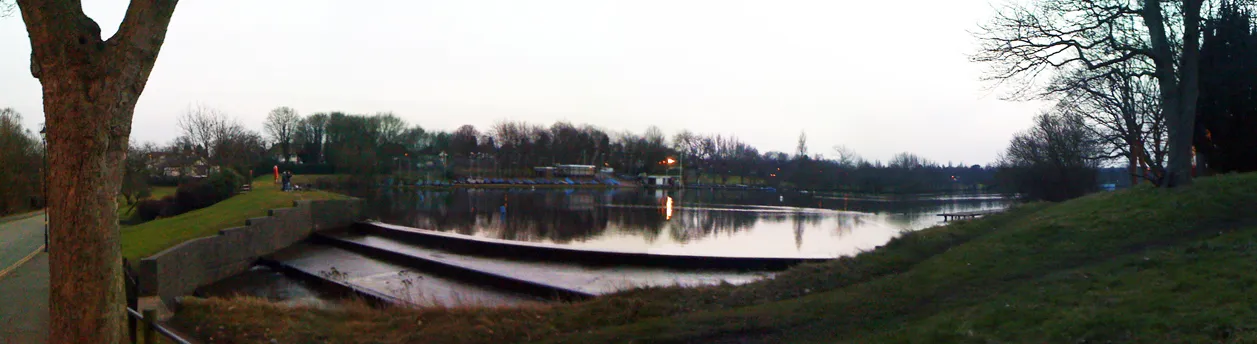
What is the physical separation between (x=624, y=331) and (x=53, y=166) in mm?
5271

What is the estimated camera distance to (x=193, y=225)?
18.3m

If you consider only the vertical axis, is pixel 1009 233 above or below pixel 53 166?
below

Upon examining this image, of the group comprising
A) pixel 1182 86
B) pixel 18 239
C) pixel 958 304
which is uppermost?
pixel 1182 86

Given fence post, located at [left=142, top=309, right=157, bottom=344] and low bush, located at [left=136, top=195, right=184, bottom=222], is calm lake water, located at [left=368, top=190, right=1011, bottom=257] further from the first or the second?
fence post, located at [left=142, top=309, right=157, bottom=344]

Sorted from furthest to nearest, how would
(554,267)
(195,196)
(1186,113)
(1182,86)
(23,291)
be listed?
(195,196) < (554,267) < (1182,86) < (1186,113) < (23,291)

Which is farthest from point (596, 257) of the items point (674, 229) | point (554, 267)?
point (674, 229)

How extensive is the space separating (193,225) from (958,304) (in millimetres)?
18921

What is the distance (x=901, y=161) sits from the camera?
5723 inches

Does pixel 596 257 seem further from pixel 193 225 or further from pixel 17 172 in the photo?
pixel 17 172

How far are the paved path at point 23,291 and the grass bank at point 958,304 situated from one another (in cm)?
152

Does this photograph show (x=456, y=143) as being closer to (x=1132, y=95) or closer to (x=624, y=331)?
(x=1132, y=95)

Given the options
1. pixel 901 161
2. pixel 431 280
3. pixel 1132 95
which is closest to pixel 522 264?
pixel 431 280

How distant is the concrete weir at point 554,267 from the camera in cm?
1314

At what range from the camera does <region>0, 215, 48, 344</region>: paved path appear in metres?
7.28
